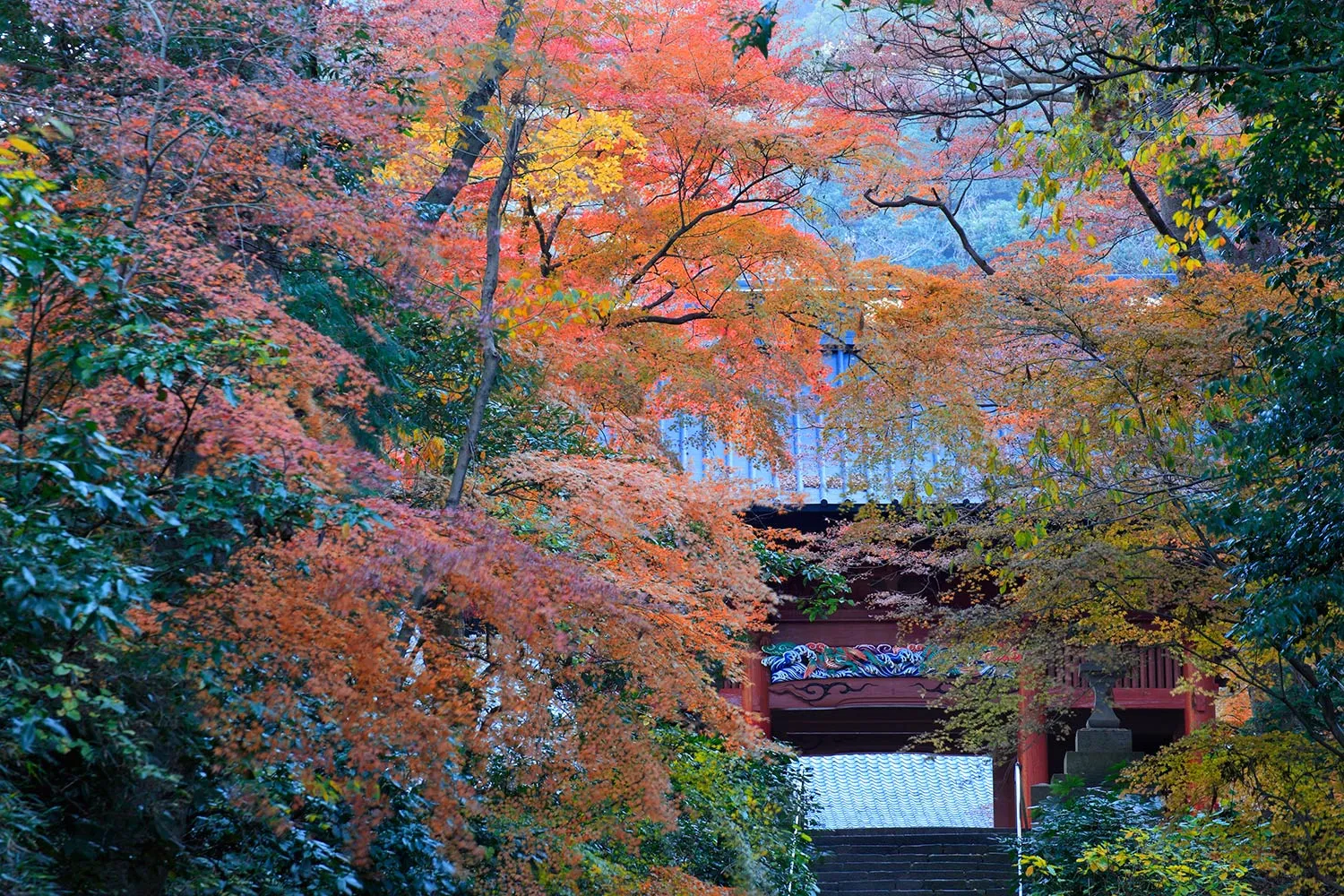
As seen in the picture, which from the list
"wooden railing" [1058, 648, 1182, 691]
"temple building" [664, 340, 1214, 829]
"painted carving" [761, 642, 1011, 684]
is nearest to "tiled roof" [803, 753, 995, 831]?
"temple building" [664, 340, 1214, 829]

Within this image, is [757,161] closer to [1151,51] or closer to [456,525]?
[1151,51]

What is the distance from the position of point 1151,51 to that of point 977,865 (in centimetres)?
1083

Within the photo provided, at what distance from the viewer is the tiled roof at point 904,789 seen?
1638 cm

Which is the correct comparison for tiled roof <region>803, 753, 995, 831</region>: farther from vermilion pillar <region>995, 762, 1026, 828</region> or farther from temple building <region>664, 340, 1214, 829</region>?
vermilion pillar <region>995, 762, 1026, 828</region>

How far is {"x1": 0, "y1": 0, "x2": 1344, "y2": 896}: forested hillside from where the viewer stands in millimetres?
4543

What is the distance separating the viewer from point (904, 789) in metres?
17.2

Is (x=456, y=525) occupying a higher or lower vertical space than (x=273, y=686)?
higher

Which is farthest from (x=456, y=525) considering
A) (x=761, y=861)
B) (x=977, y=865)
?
(x=977, y=865)

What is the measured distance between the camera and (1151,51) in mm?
6750

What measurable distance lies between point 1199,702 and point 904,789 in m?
4.61

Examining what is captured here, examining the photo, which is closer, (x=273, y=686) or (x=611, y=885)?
(x=273, y=686)

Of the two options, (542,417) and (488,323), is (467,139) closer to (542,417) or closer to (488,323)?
(542,417)

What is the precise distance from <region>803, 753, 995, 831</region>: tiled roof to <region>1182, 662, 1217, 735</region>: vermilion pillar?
9.45 ft

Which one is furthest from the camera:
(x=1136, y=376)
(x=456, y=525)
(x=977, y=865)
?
(x=977, y=865)
